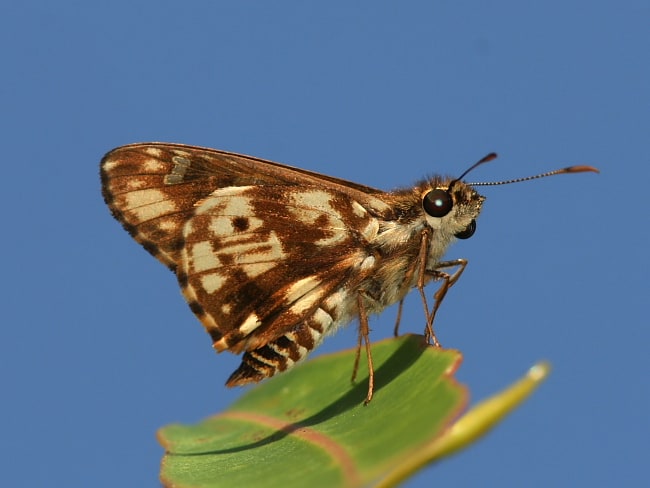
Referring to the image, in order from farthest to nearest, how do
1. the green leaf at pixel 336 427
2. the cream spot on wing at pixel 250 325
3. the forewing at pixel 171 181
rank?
1. the forewing at pixel 171 181
2. the cream spot on wing at pixel 250 325
3. the green leaf at pixel 336 427

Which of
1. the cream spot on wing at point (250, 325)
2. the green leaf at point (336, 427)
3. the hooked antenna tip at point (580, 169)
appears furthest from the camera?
the cream spot on wing at point (250, 325)

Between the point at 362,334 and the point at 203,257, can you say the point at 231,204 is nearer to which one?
the point at 203,257

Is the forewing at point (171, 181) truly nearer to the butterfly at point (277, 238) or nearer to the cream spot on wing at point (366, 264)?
the butterfly at point (277, 238)

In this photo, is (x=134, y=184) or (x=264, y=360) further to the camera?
(x=134, y=184)

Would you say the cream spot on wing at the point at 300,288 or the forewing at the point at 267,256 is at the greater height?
the forewing at the point at 267,256

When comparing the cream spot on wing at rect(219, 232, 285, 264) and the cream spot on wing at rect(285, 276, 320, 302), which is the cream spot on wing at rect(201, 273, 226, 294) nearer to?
the cream spot on wing at rect(219, 232, 285, 264)

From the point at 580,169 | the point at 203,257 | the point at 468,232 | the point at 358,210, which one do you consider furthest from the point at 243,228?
the point at 580,169

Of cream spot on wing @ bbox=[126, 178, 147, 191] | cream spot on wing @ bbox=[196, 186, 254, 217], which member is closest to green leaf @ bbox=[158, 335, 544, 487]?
cream spot on wing @ bbox=[196, 186, 254, 217]

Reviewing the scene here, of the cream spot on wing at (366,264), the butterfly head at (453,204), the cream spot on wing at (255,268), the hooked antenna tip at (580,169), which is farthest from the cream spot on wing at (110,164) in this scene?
the hooked antenna tip at (580,169)
